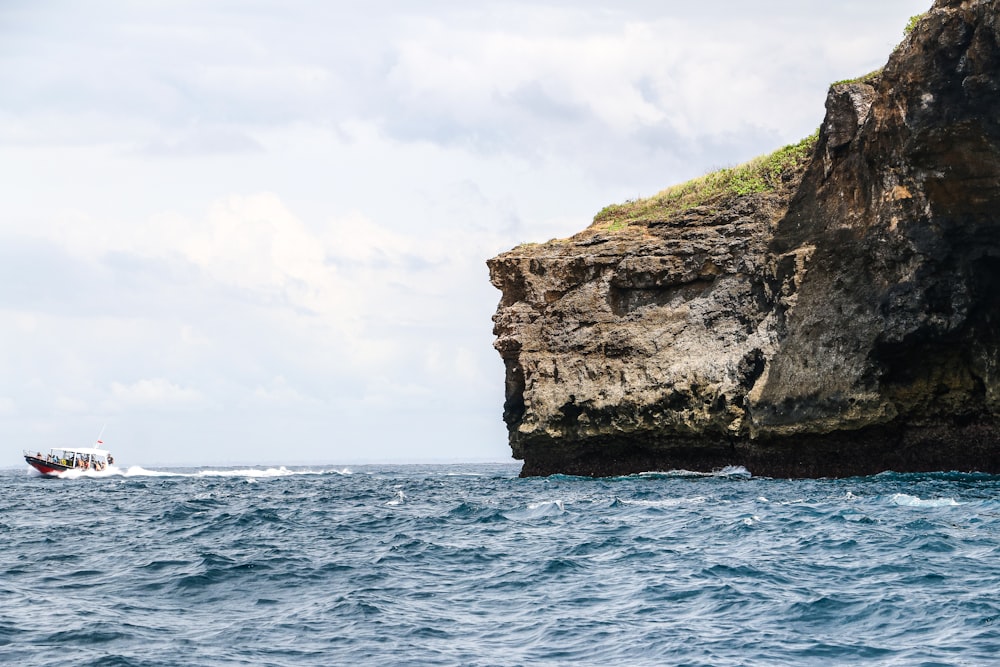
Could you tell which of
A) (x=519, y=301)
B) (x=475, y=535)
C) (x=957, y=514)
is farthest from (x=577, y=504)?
(x=519, y=301)

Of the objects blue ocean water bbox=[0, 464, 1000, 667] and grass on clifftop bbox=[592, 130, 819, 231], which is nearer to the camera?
blue ocean water bbox=[0, 464, 1000, 667]

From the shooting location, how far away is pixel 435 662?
1151 centimetres

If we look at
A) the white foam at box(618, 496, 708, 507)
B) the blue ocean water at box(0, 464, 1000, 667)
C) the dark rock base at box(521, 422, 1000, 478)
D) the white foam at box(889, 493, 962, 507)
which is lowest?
the blue ocean water at box(0, 464, 1000, 667)

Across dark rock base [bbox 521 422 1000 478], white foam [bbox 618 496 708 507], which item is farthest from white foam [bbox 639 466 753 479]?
white foam [bbox 618 496 708 507]

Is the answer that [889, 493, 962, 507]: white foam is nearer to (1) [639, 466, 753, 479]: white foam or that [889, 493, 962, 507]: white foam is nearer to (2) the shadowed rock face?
(2) the shadowed rock face

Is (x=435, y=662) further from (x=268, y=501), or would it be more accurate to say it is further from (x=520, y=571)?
(x=268, y=501)

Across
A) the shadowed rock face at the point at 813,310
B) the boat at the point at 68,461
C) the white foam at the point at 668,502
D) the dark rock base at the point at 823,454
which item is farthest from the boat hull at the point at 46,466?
the white foam at the point at 668,502

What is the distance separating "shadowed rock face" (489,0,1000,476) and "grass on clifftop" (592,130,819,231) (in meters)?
0.82

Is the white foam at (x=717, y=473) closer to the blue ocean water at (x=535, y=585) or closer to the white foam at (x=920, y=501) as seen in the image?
the blue ocean water at (x=535, y=585)

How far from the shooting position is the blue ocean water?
11875 millimetres

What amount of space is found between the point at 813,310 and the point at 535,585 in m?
22.8

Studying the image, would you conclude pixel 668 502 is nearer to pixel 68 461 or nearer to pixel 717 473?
pixel 717 473

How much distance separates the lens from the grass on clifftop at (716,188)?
138 feet

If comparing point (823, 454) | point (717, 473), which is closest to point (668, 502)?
point (823, 454)
